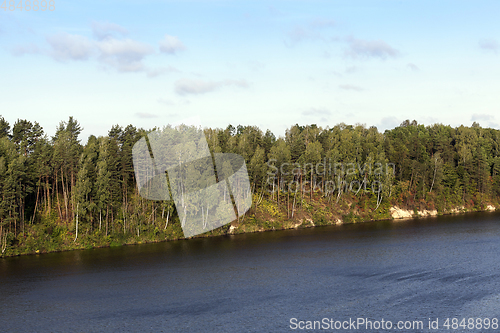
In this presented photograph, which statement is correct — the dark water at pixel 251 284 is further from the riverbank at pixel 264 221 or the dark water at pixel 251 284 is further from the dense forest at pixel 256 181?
the dense forest at pixel 256 181

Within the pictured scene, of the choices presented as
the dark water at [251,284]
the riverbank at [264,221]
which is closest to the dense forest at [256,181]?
the riverbank at [264,221]

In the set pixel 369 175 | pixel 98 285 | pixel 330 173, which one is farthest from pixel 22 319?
pixel 369 175

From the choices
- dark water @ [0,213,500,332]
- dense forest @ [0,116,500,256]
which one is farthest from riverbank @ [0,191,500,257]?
dark water @ [0,213,500,332]

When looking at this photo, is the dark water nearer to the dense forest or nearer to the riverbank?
the riverbank

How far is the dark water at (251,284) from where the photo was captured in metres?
34.7

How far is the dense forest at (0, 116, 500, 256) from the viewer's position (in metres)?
65.4

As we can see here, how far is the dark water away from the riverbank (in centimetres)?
399

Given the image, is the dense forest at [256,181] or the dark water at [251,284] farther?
the dense forest at [256,181]

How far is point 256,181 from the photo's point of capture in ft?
289

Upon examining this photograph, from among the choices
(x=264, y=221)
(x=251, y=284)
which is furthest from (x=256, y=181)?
(x=251, y=284)

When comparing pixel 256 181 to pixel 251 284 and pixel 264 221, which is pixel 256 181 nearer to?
pixel 264 221

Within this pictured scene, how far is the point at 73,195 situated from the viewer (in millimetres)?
66062

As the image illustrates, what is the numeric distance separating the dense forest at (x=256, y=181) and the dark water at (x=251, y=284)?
6.06m

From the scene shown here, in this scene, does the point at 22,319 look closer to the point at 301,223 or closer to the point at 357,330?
the point at 357,330
